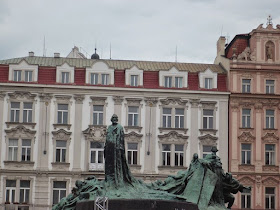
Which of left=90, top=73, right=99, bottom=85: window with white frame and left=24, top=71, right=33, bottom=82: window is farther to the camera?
left=90, top=73, right=99, bottom=85: window with white frame

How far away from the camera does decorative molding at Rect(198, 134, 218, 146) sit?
43.2 meters

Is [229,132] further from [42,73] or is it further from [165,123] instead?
[42,73]

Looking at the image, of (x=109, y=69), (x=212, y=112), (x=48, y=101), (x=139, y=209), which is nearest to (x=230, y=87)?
(x=212, y=112)

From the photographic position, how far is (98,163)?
42.2 metres

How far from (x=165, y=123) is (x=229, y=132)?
4002 mm

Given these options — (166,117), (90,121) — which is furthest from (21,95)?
(166,117)

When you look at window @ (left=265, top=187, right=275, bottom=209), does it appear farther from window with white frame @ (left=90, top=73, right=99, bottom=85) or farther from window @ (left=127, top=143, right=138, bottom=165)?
window with white frame @ (left=90, top=73, right=99, bottom=85)

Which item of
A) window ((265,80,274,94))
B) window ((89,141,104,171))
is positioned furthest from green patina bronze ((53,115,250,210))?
Answer: window ((265,80,274,94))

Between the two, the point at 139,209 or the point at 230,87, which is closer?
the point at 139,209

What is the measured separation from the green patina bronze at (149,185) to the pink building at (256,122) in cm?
2200

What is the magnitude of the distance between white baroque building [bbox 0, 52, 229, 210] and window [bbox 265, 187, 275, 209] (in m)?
2.94

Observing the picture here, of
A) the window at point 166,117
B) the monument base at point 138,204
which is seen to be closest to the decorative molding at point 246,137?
the window at point 166,117

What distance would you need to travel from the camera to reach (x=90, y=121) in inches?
1688

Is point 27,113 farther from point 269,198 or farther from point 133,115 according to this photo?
point 269,198
